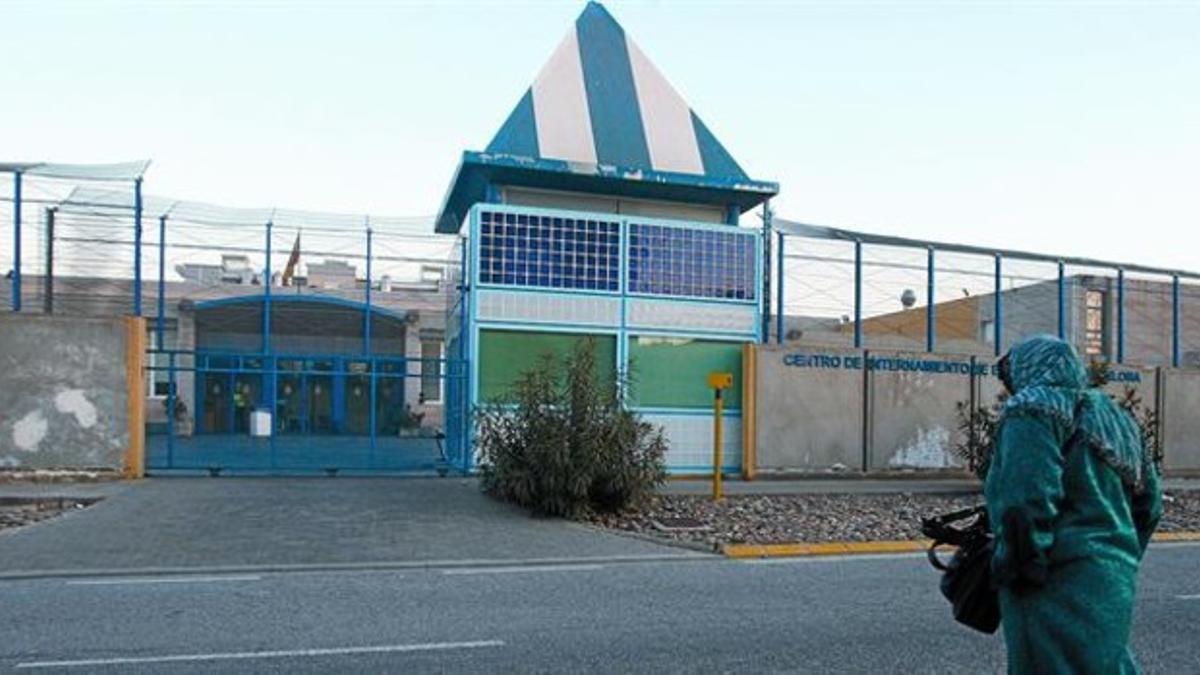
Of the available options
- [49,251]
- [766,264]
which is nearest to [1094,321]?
[766,264]

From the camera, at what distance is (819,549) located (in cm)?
1152

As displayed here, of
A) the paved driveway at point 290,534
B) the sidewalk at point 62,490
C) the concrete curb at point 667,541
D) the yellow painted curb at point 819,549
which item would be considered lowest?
the yellow painted curb at point 819,549

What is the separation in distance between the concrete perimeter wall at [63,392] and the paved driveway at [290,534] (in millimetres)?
1504

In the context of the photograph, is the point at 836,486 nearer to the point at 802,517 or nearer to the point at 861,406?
the point at 861,406

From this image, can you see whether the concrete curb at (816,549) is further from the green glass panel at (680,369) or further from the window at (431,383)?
the window at (431,383)

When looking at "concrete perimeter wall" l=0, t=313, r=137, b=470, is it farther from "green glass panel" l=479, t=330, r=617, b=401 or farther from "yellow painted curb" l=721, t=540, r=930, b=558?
"yellow painted curb" l=721, t=540, r=930, b=558

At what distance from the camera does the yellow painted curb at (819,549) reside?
11164mm

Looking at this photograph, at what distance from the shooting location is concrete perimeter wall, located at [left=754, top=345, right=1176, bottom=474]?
18891mm

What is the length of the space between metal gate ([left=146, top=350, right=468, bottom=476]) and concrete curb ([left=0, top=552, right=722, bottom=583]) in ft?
27.0

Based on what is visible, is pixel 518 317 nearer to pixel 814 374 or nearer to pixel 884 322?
pixel 814 374

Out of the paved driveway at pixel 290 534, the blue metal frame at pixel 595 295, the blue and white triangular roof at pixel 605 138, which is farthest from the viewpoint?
the blue and white triangular roof at pixel 605 138

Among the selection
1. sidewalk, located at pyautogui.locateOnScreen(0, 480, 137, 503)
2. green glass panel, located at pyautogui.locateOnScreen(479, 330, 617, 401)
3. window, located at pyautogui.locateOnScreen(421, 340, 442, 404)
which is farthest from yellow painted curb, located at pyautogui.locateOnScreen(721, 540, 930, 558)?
window, located at pyautogui.locateOnScreen(421, 340, 442, 404)

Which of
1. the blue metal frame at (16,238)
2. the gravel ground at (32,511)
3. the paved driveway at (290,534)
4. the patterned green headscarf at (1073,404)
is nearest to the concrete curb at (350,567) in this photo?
the paved driveway at (290,534)

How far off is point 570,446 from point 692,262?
6878 mm
